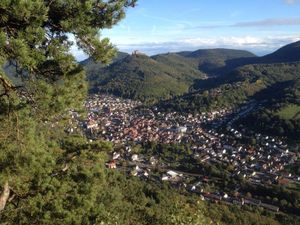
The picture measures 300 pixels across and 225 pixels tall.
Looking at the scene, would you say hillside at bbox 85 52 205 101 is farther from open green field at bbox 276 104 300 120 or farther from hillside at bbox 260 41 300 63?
open green field at bbox 276 104 300 120

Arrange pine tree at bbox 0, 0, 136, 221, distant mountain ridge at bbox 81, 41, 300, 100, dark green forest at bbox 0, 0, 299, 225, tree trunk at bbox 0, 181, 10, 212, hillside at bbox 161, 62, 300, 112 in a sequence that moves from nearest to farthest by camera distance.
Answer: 1. pine tree at bbox 0, 0, 136, 221
2. dark green forest at bbox 0, 0, 299, 225
3. tree trunk at bbox 0, 181, 10, 212
4. hillside at bbox 161, 62, 300, 112
5. distant mountain ridge at bbox 81, 41, 300, 100

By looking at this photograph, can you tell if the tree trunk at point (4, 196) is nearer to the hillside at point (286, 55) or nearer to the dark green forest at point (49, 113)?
the dark green forest at point (49, 113)

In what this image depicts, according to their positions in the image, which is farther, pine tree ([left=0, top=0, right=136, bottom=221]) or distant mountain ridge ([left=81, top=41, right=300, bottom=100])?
distant mountain ridge ([left=81, top=41, right=300, bottom=100])

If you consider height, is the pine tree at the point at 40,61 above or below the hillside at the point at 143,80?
above

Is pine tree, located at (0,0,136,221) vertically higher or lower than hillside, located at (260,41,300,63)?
higher

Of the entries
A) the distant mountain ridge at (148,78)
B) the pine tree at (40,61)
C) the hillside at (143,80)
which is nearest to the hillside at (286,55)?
the distant mountain ridge at (148,78)

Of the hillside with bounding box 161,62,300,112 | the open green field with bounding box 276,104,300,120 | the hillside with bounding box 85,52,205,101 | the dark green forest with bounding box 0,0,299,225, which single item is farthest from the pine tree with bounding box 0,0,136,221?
the hillside with bounding box 85,52,205,101

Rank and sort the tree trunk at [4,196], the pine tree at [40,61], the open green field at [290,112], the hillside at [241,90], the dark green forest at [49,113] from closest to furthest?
the pine tree at [40,61] < the dark green forest at [49,113] < the tree trunk at [4,196] < the open green field at [290,112] < the hillside at [241,90]

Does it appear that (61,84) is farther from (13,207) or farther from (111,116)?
(111,116)

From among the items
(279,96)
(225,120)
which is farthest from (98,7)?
(279,96)
